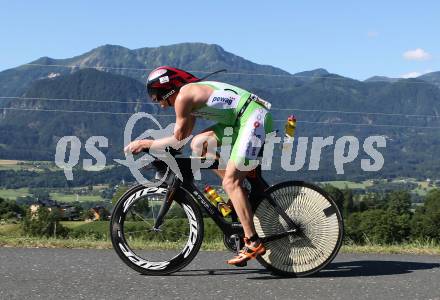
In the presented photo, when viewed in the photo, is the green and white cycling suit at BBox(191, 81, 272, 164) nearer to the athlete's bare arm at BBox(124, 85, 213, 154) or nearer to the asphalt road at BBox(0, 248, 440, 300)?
the athlete's bare arm at BBox(124, 85, 213, 154)

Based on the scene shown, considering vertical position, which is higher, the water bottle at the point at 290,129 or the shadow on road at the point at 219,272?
the water bottle at the point at 290,129

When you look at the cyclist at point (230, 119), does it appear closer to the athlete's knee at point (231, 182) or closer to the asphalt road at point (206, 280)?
the athlete's knee at point (231, 182)

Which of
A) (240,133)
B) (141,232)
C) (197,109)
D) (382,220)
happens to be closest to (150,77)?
(197,109)

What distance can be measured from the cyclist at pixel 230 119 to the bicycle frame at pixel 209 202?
0.18 metres

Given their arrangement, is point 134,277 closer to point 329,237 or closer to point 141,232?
point 141,232

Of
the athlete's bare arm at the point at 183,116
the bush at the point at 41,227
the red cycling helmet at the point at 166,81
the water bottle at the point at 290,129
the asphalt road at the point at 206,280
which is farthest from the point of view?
the bush at the point at 41,227

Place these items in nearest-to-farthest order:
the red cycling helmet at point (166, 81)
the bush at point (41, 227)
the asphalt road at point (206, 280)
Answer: the asphalt road at point (206, 280)
the red cycling helmet at point (166, 81)
the bush at point (41, 227)

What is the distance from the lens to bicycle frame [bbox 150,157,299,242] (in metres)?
7.02

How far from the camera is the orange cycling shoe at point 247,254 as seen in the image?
22.3 feet

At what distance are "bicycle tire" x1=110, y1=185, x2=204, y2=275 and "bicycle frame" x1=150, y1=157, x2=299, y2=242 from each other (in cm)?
7

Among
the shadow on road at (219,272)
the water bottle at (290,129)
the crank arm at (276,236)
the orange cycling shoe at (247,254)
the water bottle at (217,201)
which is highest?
the water bottle at (290,129)

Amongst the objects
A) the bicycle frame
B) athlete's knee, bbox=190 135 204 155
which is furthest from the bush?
athlete's knee, bbox=190 135 204 155

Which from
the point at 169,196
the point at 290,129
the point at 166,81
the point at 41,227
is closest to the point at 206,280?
the point at 169,196

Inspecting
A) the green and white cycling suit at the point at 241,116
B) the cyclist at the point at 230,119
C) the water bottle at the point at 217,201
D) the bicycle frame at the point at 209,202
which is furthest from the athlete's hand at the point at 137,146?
the water bottle at the point at 217,201
